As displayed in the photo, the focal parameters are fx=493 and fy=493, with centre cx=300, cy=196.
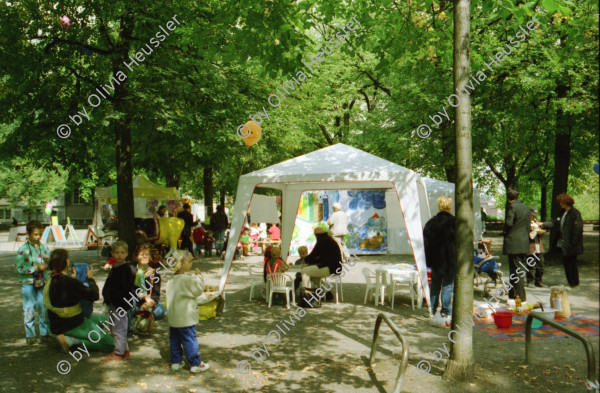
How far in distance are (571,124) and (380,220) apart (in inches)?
315

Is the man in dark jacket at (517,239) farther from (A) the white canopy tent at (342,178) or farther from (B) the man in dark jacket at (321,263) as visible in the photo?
(B) the man in dark jacket at (321,263)

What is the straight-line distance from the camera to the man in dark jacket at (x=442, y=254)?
315 inches

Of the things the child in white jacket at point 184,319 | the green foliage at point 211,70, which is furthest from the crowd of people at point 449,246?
the child in white jacket at point 184,319

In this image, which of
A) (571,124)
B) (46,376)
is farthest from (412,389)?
(571,124)

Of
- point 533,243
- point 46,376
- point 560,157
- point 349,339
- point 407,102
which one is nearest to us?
point 46,376

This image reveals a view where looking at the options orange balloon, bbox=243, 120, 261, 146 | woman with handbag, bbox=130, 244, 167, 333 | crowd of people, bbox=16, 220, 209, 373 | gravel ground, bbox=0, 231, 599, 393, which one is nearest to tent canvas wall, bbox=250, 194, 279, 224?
orange balloon, bbox=243, 120, 261, 146

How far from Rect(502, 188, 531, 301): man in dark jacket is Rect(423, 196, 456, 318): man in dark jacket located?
131 centimetres

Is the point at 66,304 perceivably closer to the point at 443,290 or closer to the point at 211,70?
the point at 443,290

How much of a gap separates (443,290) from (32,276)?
610 cm

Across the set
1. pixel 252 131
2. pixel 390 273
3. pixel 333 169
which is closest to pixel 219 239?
pixel 252 131

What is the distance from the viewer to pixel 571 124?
14.1m

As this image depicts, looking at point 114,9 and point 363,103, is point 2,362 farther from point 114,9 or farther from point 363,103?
point 363,103

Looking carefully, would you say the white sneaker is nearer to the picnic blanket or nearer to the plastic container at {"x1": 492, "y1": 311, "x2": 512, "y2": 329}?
the picnic blanket

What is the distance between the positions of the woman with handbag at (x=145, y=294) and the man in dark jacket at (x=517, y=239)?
5.95m
